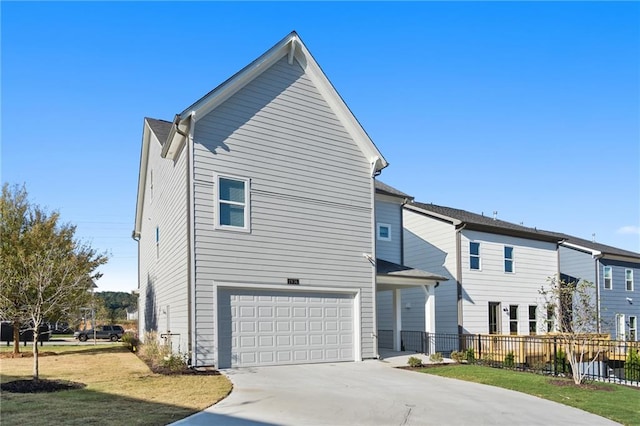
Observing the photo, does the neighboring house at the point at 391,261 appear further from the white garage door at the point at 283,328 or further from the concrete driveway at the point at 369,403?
the concrete driveway at the point at 369,403

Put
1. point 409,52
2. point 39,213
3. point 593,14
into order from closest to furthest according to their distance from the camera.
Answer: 1. point 593,14
2. point 409,52
3. point 39,213

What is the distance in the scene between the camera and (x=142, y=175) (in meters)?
27.0

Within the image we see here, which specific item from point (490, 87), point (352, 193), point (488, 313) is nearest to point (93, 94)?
point (352, 193)

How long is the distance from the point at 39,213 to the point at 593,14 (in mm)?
21991

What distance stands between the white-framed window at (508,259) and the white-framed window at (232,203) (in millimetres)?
14923

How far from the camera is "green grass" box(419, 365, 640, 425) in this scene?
418 inches

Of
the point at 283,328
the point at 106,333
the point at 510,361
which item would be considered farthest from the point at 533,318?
the point at 106,333

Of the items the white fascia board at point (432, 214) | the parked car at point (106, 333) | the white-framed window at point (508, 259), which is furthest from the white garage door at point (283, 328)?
the parked car at point (106, 333)

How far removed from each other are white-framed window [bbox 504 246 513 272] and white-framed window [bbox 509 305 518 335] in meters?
1.83

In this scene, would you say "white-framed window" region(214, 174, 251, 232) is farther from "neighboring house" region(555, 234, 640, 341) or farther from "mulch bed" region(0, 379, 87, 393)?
"neighboring house" region(555, 234, 640, 341)

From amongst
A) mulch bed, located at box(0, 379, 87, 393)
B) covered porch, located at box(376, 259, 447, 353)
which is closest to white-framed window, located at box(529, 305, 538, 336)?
covered porch, located at box(376, 259, 447, 353)

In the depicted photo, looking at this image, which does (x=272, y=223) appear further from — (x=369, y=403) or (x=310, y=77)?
(x=369, y=403)

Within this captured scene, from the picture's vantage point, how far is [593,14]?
14055 millimetres

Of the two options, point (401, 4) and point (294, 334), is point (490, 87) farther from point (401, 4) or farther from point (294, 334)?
point (294, 334)
